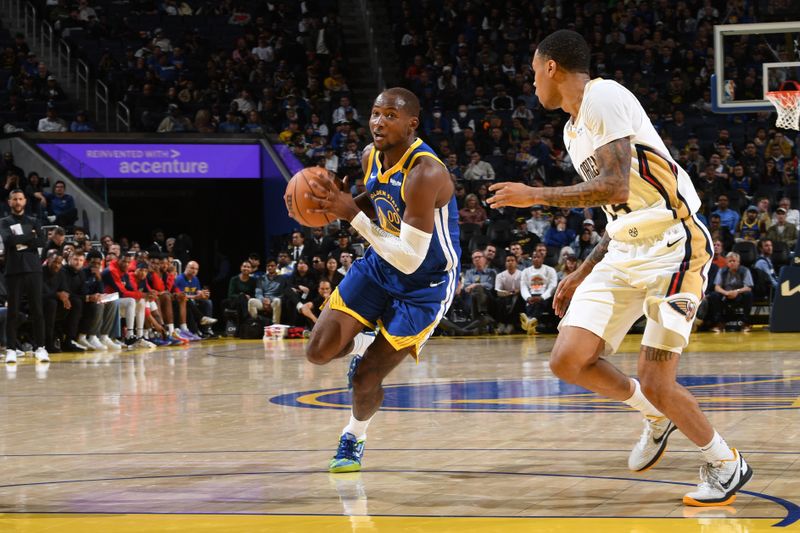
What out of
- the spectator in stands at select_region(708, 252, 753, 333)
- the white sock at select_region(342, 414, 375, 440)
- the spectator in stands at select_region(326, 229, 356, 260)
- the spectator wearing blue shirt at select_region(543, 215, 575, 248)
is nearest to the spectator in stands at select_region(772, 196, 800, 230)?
the spectator in stands at select_region(708, 252, 753, 333)

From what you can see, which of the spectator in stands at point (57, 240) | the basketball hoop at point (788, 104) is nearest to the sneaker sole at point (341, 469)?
the basketball hoop at point (788, 104)

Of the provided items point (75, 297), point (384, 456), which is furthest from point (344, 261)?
point (384, 456)

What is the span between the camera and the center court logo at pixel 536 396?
26.0 ft

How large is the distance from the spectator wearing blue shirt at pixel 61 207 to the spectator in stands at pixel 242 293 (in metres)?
3.06

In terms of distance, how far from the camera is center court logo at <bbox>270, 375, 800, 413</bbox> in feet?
26.0

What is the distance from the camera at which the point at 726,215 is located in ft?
61.6

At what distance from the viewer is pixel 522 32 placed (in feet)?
84.8

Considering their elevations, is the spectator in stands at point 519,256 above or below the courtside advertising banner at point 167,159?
below

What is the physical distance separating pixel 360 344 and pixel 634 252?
1.59 meters

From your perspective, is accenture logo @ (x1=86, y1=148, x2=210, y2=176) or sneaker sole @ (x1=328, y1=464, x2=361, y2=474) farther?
accenture logo @ (x1=86, y1=148, x2=210, y2=176)

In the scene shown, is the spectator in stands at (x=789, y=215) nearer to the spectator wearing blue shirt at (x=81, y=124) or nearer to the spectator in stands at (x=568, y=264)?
the spectator in stands at (x=568, y=264)

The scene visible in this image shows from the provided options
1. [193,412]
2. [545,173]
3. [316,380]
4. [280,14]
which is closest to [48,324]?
[316,380]

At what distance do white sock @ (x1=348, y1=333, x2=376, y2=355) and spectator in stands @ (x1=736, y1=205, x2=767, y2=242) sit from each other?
44.5ft

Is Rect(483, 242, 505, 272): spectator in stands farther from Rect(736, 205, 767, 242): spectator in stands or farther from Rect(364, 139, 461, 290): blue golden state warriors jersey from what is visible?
Rect(364, 139, 461, 290): blue golden state warriors jersey
